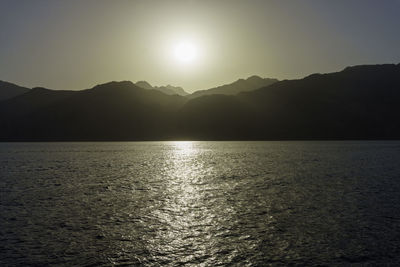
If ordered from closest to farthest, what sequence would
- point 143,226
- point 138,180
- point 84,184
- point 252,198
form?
1. point 143,226
2. point 252,198
3. point 84,184
4. point 138,180

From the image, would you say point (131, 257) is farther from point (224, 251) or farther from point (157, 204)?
point (157, 204)

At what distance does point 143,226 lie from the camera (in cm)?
3073

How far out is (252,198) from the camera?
4500cm

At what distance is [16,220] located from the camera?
3269 cm

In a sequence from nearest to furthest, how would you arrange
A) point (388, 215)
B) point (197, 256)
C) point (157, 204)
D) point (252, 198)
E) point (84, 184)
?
point (197, 256) < point (388, 215) < point (157, 204) < point (252, 198) < point (84, 184)

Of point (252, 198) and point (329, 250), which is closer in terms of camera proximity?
point (329, 250)

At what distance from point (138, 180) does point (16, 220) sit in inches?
1352

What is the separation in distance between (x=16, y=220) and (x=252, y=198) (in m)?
27.6

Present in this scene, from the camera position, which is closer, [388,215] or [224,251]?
[224,251]

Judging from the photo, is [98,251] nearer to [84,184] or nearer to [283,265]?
[283,265]

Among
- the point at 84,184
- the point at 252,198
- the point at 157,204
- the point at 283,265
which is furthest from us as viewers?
the point at 84,184

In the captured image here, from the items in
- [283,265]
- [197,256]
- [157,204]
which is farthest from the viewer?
[157,204]

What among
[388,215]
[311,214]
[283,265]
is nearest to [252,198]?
[311,214]

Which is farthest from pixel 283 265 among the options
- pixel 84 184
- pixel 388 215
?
pixel 84 184
